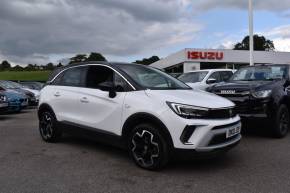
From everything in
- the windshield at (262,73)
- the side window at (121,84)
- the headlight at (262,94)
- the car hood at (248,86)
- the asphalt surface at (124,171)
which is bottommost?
the asphalt surface at (124,171)

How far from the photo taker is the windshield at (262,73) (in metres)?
8.88

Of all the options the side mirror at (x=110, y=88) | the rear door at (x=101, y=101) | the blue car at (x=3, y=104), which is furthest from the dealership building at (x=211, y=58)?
the side mirror at (x=110, y=88)

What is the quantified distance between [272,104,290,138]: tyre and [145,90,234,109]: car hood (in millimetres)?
2481

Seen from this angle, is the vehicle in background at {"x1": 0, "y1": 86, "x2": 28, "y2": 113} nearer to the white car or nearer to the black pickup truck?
the white car

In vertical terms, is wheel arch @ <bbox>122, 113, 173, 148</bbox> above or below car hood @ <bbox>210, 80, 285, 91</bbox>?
below

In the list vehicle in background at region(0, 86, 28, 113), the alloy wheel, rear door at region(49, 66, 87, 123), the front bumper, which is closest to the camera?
the front bumper

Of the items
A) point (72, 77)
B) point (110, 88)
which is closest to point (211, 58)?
point (72, 77)

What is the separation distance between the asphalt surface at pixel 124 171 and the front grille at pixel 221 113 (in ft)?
2.69

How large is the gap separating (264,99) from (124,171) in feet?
11.8

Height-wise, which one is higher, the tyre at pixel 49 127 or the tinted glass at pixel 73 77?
the tinted glass at pixel 73 77

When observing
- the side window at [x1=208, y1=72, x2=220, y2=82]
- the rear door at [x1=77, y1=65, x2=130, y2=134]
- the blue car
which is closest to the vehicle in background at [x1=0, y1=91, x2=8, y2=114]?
the blue car

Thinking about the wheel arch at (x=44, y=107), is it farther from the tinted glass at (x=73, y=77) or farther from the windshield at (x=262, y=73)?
the windshield at (x=262, y=73)

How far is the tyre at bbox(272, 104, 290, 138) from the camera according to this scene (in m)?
7.79

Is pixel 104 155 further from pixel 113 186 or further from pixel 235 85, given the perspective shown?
pixel 235 85
